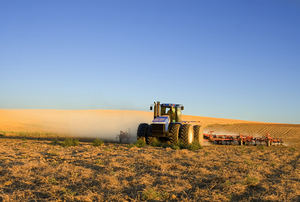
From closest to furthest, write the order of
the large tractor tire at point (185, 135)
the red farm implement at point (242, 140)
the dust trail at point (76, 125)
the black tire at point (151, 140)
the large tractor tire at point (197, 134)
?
→ the large tractor tire at point (185, 135)
the black tire at point (151, 140)
the large tractor tire at point (197, 134)
the red farm implement at point (242, 140)
the dust trail at point (76, 125)

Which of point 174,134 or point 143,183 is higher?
point 174,134

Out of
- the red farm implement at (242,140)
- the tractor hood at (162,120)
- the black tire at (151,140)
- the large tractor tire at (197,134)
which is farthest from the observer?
the red farm implement at (242,140)

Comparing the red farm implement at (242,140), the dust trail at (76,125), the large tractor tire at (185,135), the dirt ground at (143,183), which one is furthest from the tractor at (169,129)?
the dirt ground at (143,183)

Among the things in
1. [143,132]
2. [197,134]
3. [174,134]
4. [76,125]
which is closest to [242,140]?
[197,134]

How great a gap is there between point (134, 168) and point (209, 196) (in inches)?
128

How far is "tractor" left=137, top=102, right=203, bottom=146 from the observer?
15.1 m

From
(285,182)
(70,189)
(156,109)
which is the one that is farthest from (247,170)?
(156,109)

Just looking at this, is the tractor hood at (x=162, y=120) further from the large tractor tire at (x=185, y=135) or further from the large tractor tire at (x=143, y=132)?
the large tractor tire at (x=143, y=132)

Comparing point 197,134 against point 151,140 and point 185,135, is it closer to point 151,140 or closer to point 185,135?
point 185,135

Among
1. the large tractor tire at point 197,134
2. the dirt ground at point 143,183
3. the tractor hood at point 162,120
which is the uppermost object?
the tractor hood at point 162,120

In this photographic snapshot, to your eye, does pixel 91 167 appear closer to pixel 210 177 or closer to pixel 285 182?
pixel 210 177

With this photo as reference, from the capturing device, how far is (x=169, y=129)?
51.8 feet

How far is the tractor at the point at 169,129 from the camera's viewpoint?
15133mm

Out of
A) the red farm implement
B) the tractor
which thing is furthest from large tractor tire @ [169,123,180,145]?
the red farm implement
